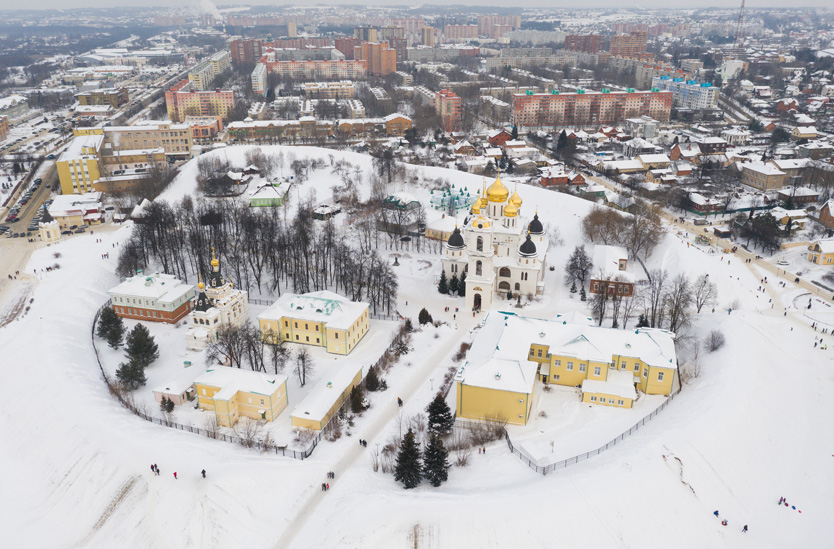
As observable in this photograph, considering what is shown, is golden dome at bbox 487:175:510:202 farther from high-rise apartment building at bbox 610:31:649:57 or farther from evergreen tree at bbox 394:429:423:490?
high-rise apartment building at bbox 610:31:649:57

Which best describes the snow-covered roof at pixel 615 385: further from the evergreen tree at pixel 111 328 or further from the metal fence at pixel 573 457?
the evergreen tree at pixel 111 328

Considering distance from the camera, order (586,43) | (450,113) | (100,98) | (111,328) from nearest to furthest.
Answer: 1. (111,328)
2. (450,113)
3. (100,98)
4. (586,43)

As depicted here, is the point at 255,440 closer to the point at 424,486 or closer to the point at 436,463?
the point at 424,486

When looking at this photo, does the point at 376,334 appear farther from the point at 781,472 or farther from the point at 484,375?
the point at 781,472

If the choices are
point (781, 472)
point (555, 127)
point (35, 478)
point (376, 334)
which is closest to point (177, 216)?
point (376, 334)

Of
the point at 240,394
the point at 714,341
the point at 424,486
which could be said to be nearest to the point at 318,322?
the point at 240,394

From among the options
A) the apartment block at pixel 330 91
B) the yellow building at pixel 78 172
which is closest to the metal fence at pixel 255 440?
the yellow building at pixel 78 172

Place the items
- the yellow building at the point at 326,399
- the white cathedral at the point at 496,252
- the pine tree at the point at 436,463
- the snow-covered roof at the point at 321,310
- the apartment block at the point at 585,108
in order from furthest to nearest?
the apartment block at the point at 585,108 < the white cathedral at the point at 496,252 < the snow-covered roof at the point at 321,310 < the yellow building at the point at 326,399 < the pine tree at the point at 436,463
